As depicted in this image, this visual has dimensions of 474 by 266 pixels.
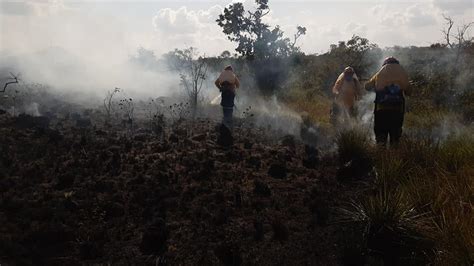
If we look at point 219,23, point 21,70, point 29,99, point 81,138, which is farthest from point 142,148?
point 21,70

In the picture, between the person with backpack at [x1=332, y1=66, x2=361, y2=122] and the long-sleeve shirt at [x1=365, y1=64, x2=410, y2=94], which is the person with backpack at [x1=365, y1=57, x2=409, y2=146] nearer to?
the long-sleeve shirt at [x1=365, y1=64, x2=410, y2=94]

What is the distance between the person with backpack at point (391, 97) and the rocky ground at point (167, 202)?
1081 millimetres

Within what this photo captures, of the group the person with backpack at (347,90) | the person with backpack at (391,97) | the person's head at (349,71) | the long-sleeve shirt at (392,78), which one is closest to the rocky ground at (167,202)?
the person with backpack at (391,97)

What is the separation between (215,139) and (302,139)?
6.59 feet

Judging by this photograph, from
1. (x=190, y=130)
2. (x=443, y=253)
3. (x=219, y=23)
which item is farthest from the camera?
(x=219, y=23)

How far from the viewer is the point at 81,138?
968 centimetres

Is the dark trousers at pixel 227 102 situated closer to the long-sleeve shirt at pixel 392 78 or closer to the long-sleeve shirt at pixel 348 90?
the long-sleeve shirt at pixel 348 90

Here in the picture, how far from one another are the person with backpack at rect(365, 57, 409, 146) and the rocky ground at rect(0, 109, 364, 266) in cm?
108

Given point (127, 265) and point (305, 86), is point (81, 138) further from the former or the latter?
point (305, 86)

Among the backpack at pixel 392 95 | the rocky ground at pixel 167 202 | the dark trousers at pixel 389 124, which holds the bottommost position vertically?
the rocky ground at pixel 167 202

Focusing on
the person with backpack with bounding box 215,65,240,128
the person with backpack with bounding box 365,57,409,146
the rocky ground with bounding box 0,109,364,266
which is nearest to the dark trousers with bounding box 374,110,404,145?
the person with backpack with bounding box 365,57,409,146

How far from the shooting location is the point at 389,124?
25.7ft

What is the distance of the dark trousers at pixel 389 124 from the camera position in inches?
307

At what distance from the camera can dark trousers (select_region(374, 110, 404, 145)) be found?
780cm
